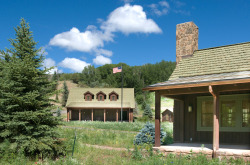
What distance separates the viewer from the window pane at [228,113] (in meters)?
10.6

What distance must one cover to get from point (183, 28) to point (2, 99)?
9676 millimetres

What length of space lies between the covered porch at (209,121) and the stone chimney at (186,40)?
109 inches

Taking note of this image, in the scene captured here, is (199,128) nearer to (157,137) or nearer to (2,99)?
(157,137)

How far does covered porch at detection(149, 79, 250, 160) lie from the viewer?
8633 millimetres

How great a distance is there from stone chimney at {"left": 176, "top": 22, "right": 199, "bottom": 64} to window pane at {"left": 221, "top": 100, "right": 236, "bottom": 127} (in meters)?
3.64

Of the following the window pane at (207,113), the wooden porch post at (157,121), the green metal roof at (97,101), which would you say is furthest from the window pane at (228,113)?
the green metal roof at (97,101)

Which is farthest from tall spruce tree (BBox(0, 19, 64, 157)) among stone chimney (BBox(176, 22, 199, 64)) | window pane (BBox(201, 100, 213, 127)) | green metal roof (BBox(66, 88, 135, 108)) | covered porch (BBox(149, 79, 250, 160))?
green metal roof (BBox(66, 88, 135, 108))

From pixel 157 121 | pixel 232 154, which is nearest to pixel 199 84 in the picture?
pixel 157 121

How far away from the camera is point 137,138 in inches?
447

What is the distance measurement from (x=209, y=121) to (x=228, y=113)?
965 mm

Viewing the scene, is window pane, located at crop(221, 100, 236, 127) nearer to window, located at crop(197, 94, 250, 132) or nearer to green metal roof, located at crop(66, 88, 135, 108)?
window, located at crop(197, 94, 250, 132)

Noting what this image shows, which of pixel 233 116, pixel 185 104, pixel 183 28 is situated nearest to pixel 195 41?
pixel 183 28

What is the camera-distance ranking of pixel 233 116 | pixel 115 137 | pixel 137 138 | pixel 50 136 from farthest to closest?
pixel 115 137, pixel 137 138, pixel 233 116, pixel 50 136

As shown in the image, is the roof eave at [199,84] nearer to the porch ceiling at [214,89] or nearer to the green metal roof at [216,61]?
the porch ceiling at [214,89]
